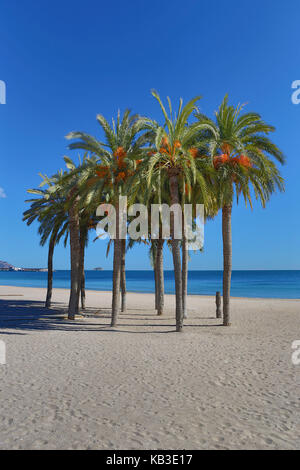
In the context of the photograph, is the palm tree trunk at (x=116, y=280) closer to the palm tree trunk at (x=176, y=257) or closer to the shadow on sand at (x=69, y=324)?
the shadow on sand at (x=69, y=324)

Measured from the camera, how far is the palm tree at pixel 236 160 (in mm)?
14758

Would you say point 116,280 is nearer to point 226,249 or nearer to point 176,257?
point 176,257

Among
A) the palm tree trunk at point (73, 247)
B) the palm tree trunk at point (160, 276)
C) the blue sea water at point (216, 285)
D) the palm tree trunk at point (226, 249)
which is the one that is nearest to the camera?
the palm tree trunk at point (226, 249)

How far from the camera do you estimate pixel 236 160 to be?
1493 centimetres

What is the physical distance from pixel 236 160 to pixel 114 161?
5.61 metres

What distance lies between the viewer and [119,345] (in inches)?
463

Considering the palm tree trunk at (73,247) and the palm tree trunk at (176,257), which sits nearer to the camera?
the palm tree trunk at (176,257)

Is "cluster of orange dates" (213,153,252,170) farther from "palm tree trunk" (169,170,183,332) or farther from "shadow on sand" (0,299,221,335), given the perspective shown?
"shadow on sand" (0,299,221,335)

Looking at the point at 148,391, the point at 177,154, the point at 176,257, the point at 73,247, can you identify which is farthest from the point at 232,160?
the point at 148,391

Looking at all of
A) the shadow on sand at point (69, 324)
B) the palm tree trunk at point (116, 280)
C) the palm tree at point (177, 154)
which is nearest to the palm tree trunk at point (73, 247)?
the shadow on sand at point (69, 324)

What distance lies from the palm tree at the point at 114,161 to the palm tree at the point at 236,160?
135 inches

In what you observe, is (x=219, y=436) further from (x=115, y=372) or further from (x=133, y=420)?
(x=115, y=372)
